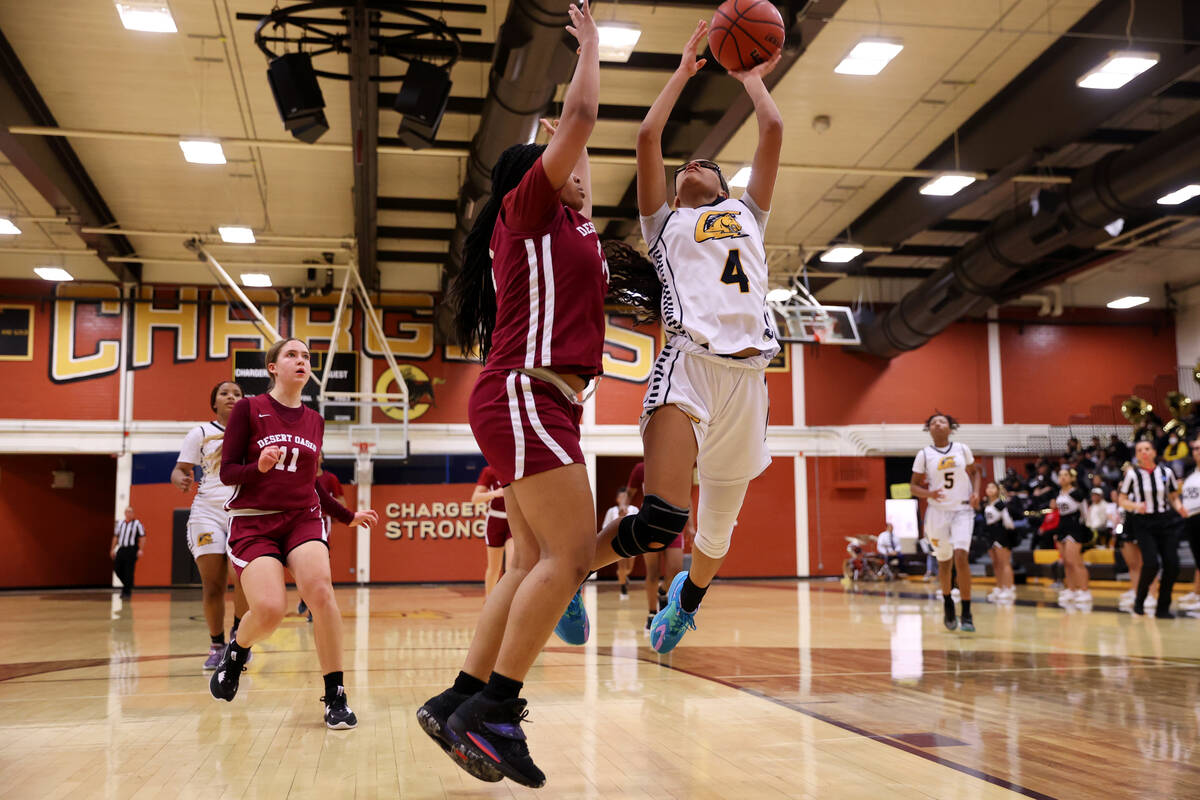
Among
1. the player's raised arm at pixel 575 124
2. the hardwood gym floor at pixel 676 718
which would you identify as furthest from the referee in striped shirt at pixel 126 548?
the player's raised arm at pixel 575 124

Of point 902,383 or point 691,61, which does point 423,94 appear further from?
point 902,383

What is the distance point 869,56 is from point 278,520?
29.5 ft

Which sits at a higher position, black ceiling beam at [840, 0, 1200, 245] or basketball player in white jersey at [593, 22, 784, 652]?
black ceiling beam at [840, 0, 1200, 245]

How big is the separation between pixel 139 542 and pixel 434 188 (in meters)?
8.45

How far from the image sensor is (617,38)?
31.9 feet

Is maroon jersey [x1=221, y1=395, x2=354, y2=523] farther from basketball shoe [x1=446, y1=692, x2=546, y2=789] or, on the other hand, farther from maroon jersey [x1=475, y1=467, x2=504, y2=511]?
maroon jersey [x1=475, y1=467, x2=504, y2=511]

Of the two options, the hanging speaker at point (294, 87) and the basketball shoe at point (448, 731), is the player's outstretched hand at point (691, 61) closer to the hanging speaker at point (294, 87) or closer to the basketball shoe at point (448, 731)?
the basketball shoe at point (448, 731)

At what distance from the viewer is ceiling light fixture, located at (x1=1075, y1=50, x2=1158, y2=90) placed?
10258 mm

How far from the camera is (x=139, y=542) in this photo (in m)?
17.9

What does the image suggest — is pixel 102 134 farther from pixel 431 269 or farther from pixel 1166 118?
pixel 1166 118

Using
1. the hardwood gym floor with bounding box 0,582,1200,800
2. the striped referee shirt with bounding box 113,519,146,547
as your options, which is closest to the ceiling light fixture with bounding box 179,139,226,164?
the hardwood gym floor with bounding box 0,582,1200,800

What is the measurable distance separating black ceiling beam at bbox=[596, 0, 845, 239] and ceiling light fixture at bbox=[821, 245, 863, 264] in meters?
4.80

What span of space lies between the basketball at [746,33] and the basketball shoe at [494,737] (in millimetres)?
2578

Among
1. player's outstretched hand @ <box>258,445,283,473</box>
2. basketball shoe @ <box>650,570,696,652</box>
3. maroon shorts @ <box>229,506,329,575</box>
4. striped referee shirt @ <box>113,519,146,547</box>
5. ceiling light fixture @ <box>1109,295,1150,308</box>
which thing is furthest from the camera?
ceiling light fixture @ <box>1109,295,1150,308</box>
